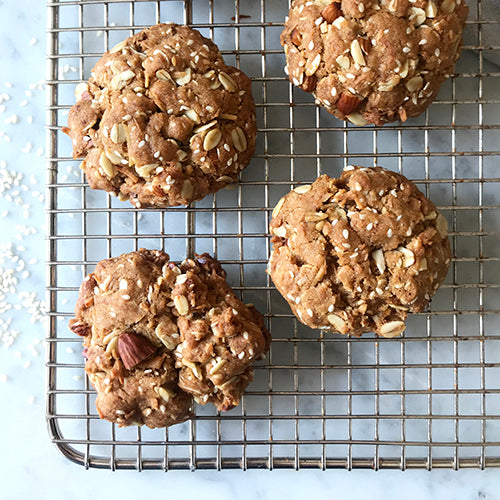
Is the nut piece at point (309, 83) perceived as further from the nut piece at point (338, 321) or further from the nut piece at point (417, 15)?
the nut piece at point (338, 321)

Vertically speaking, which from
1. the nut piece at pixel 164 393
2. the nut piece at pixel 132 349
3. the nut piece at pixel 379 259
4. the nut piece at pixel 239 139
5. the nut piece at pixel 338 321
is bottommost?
the nut piece at pixel 164 393

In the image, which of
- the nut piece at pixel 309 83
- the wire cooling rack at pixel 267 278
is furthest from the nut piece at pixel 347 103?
the wire cooling rack at pixel 267 278

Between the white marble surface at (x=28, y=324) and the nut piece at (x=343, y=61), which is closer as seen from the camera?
the nut piece at (x=343, y=61)

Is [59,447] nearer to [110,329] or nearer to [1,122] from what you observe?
[110,329]

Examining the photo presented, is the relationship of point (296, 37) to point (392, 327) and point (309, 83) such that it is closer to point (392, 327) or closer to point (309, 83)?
point (309, 83)

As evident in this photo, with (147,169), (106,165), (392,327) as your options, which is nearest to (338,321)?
(392,327)

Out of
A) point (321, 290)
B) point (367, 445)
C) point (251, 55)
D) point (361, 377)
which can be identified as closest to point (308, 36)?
point (251, 55)
